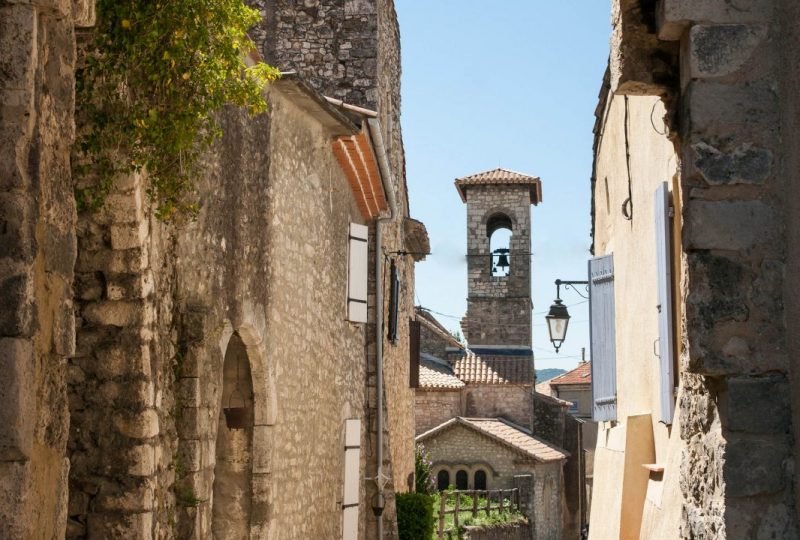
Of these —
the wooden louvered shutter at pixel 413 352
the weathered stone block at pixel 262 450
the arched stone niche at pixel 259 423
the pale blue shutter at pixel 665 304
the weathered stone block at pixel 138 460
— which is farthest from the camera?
the wooden louvered shutter at pixel 413 352

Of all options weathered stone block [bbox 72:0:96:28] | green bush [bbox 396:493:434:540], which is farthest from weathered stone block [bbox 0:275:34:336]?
green bush [bbox 396:493:434:540]

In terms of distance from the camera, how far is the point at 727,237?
12.9 ft

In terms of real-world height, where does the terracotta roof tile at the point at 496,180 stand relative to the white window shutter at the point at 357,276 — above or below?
above

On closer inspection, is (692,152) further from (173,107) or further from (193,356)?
(193,356)

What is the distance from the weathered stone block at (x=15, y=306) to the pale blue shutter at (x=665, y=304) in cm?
351

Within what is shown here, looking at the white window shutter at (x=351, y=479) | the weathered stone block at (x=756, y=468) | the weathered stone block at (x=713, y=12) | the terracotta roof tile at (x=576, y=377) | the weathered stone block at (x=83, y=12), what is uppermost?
the terracotta roof tile at (x=576, y=377)

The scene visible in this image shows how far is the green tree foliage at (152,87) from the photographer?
571 centimetres

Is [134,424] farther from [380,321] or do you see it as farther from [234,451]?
[380,321]

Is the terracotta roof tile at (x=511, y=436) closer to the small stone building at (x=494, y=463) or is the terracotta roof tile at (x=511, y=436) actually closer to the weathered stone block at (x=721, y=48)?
the small stone building at (x=494, y=463)

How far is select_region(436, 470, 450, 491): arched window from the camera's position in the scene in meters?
35.1

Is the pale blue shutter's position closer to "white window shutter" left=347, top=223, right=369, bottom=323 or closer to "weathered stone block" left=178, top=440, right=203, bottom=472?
"weathered stone block" left=178, top=440, right=203, bottom=472

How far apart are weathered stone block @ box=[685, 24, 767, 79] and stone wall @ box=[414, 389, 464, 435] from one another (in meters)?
32.3

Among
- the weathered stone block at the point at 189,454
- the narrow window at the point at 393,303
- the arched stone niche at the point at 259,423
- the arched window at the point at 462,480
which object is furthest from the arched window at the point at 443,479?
the weathered stone block at the point at 189,454

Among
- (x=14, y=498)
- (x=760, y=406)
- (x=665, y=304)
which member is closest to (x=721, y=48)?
(x=760, y=406)
